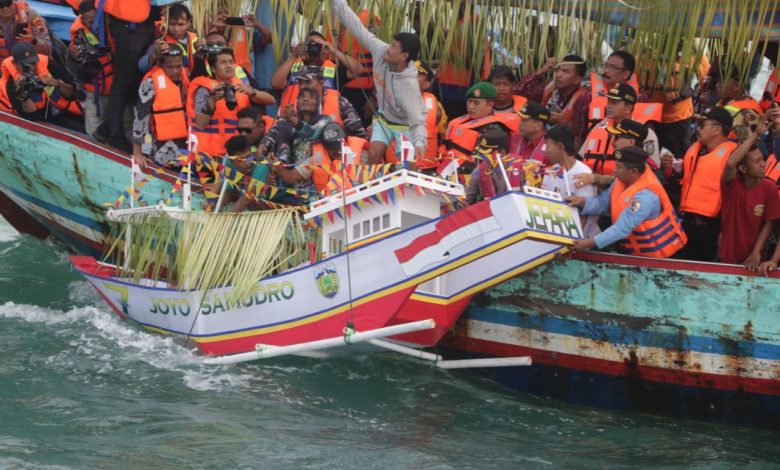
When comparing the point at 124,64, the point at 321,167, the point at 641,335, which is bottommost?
the point at 641,335

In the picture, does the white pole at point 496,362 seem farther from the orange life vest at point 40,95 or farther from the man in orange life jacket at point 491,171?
the orange life vest at point 40,95

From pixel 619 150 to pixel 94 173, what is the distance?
461 cm

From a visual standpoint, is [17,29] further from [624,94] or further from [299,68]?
[624,94]

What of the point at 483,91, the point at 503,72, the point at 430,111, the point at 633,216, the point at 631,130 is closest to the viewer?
the point at 633,216

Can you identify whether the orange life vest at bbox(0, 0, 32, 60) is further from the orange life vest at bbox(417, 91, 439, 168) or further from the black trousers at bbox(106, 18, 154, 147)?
the orange life vest at bbox(417, 91, 439, 168)

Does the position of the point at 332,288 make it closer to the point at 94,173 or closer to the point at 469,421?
the point at 469,421

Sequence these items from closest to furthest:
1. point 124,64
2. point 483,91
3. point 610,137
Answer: point 610,137 < point 483,91 < point 124,64

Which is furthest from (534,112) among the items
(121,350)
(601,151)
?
(121,350)

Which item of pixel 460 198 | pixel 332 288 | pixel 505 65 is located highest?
pixel 505 65

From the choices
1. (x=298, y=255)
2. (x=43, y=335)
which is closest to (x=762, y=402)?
(x=298, y=255)

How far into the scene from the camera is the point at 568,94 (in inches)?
401

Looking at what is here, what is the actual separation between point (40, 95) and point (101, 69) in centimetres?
81

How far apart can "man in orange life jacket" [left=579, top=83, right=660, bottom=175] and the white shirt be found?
0.84 feet

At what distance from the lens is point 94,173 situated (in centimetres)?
1093
